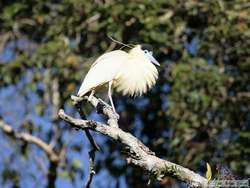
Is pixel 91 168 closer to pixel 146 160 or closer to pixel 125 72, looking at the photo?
pixel 146 160

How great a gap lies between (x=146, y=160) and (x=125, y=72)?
1196 millimetres

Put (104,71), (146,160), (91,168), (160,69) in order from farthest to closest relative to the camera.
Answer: (160,69) < (104,71) < (91,168) < (146,160)

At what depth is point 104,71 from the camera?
3865 millimetres

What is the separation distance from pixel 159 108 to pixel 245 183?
505cm

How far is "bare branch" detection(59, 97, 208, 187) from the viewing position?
2609 mm

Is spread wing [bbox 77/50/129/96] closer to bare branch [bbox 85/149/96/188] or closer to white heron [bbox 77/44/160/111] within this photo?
white heron [bbox 77/44/160/111]

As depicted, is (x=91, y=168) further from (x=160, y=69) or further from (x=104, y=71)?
(x=160, y=69)

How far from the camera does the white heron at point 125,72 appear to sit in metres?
3.84

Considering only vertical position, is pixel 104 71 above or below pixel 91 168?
below

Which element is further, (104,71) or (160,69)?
(160,69)

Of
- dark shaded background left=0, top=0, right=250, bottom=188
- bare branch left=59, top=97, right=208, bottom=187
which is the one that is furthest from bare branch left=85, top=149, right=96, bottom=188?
dark shaded background left=0, top=0, right=250, bottom=188

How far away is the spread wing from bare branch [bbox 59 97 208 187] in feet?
2.66

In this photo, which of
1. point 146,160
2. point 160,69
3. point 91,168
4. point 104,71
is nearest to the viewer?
point 146,160

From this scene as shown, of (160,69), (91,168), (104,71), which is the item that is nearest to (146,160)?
(91,168)
